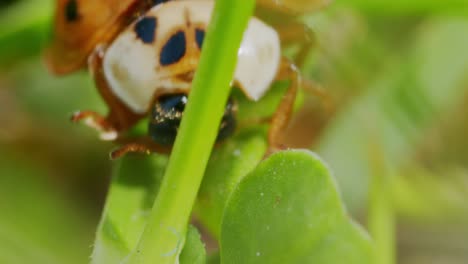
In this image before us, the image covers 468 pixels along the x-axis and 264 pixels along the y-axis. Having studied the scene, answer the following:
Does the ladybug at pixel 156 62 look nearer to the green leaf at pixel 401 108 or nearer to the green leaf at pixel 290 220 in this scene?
the green leaf at pixel 290 220

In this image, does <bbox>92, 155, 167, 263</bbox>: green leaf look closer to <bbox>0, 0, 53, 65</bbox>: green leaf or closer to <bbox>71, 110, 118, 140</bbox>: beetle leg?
<bbox>71, 110, 118, 140</bbox>: beetle leg

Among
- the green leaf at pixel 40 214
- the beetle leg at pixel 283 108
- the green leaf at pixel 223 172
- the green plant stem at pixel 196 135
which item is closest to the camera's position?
the green plant stem at pixel 196 135

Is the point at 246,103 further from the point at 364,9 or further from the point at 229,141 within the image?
the point at 364,9

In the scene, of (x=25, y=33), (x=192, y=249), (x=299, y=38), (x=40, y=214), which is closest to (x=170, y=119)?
(x=192, y=249)

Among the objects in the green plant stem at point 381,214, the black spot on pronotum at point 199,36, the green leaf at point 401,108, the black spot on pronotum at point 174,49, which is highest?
the black spot on pronotum at point 199,36

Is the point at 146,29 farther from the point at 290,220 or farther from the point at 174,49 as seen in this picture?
the point at 290,220

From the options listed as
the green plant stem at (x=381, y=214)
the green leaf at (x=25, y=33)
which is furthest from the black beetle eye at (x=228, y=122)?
the green leaf at (x=25, y=33)

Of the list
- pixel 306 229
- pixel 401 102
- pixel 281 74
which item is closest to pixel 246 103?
pixel 281 74
